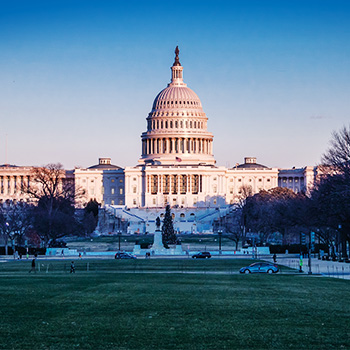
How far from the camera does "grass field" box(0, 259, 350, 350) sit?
25875mm

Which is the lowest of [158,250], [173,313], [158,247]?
[173,313]

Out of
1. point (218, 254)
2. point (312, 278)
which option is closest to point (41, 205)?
point (218, 254)

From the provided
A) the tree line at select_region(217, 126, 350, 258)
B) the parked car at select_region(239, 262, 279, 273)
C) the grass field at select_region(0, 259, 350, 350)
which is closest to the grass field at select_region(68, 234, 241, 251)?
the tree line at select_region(217, 126, 350, 258)

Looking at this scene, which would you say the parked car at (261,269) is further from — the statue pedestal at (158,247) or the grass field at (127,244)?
the grass field at (127,244)

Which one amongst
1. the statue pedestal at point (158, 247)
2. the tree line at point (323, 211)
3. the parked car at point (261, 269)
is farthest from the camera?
the statue pedestal at point (158, 247)

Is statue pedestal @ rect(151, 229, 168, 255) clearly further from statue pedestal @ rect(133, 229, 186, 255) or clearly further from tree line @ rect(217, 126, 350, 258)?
tree line @ rect(217, 126, 350, 258)

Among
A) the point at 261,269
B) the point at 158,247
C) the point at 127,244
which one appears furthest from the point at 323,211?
the point at 127,244

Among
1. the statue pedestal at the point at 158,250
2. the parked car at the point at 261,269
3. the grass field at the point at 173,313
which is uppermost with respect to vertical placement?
the statue pedestal at the point at 158,250

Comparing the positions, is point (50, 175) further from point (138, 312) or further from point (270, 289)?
point (138, 312)

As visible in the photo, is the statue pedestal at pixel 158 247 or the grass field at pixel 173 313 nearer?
the grass field at pixel 173 313

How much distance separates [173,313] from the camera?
32.1 meters

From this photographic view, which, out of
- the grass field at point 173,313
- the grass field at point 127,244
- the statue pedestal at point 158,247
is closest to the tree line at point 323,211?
the grass field at point 127,244

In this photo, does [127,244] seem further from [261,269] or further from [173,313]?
[173,313]

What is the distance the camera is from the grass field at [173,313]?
25.9 m
